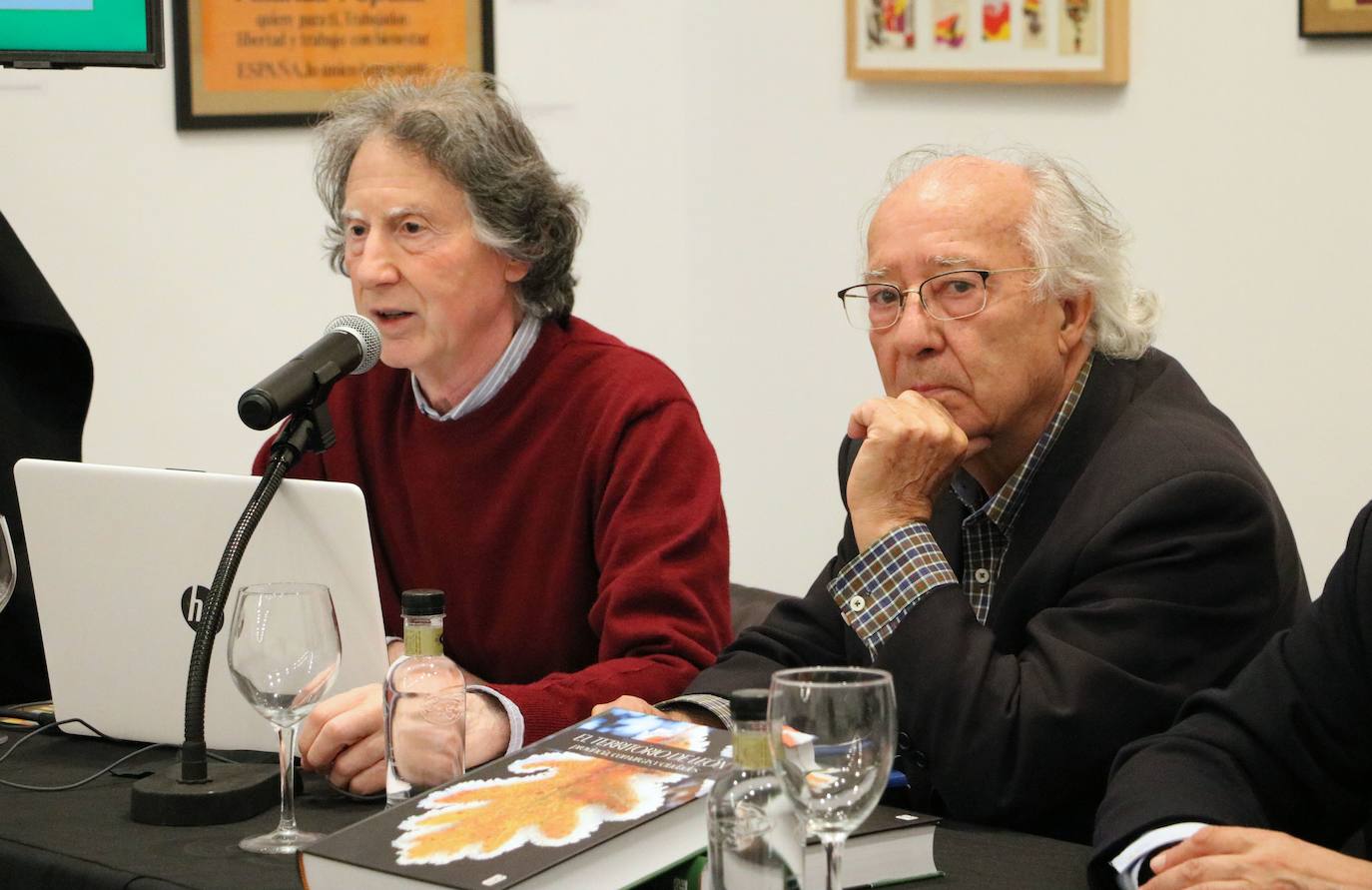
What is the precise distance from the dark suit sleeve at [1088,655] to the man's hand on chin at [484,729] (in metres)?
0.42

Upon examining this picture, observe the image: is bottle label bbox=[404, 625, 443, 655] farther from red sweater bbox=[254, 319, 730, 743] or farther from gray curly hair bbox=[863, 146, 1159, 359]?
gray curly hair bbox=[863, 146, 1159, 359]

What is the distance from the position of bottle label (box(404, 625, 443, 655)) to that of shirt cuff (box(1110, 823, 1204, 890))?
616mm

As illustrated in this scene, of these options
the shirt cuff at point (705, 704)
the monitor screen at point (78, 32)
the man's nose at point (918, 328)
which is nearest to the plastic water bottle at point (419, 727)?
the shirt cuff at point (705, 704)

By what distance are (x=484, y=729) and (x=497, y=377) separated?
75 cm

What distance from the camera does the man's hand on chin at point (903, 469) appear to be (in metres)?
1.91

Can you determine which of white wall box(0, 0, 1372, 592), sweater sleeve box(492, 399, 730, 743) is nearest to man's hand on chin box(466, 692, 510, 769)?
sweater sleeve box(492, 399, 730, 743)

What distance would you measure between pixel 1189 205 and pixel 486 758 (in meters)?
1.92

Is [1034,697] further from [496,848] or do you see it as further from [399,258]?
[399,258]

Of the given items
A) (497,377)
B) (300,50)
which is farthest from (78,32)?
(300,50)

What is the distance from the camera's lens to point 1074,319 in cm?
202

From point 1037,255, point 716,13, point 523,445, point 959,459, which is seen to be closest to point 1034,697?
point 959,459

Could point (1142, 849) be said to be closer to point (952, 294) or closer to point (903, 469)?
point (903, 469)

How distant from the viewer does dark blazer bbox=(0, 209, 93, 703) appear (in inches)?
96.7

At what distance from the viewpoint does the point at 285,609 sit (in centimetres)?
149
